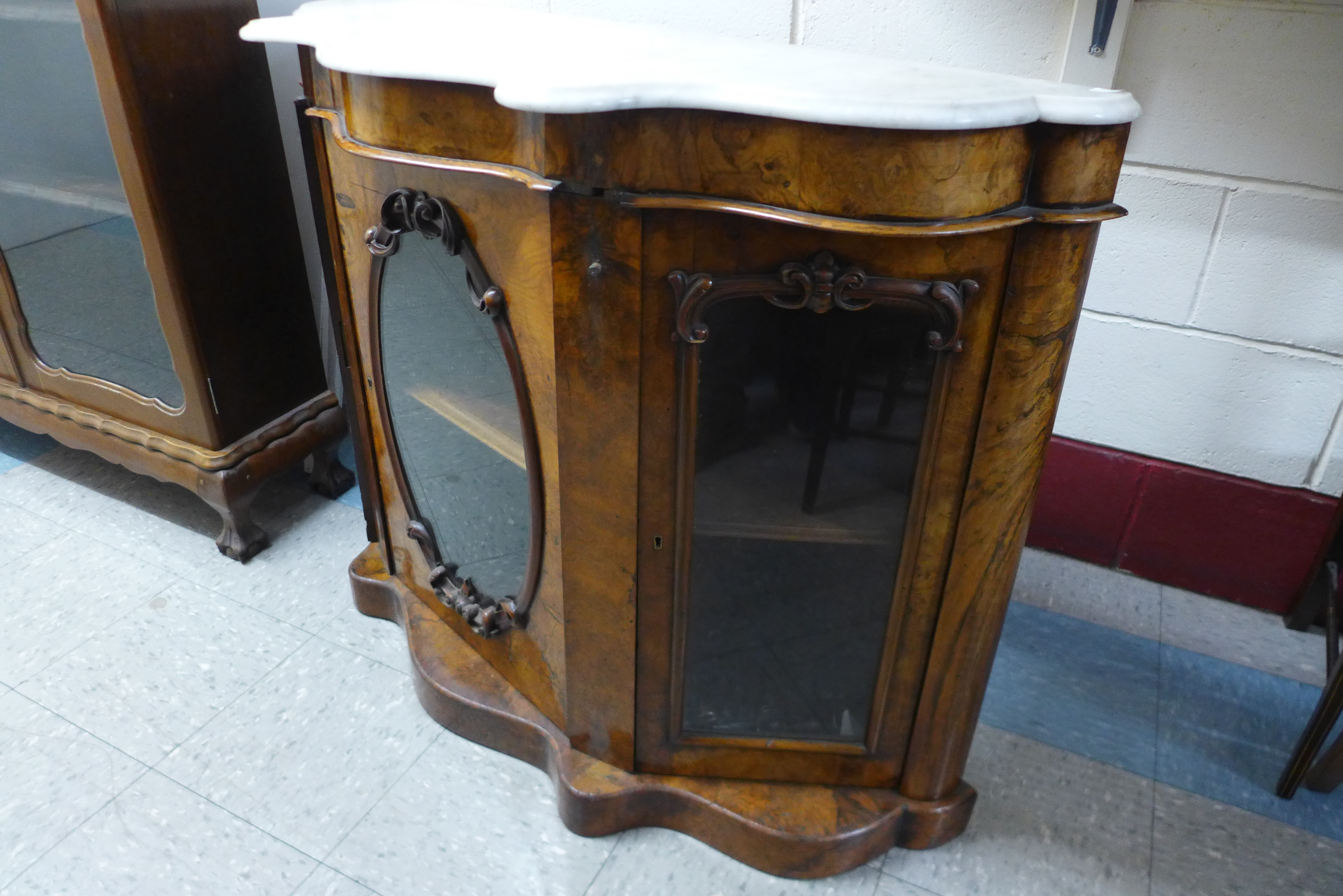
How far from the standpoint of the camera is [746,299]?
947 mm

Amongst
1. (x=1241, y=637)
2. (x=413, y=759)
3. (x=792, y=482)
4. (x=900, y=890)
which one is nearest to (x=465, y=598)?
(x=413, y=759)

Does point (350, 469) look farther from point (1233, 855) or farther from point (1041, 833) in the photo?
point (1233, 855)

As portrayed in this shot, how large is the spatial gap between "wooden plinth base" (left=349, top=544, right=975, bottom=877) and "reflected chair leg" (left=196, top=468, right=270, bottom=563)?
740mm

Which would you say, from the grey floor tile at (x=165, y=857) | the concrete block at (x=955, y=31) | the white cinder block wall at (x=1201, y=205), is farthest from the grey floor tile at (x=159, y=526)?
the concrete block at (x=955, y=31)

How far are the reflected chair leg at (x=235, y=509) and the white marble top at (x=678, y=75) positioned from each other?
909 mm

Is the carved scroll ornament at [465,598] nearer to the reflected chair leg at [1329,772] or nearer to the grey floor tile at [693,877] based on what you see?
the grey floor tile at [693,877]

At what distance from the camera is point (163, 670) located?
1.62 meters

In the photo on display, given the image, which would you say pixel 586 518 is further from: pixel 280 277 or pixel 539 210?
pixel 280 277

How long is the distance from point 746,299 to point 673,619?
447 millimetres

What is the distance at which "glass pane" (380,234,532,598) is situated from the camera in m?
1.21

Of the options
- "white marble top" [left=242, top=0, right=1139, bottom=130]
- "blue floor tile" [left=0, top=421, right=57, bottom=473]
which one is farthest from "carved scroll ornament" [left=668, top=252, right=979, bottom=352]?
"blue floor tile" [left=0, top=421, right=57, bottom=473]

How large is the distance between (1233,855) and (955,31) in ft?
4.46

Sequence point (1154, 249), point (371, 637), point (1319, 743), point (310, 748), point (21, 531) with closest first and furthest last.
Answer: point (1319, 743), point (310, 748), point (1154, 249), point (371, 637), point (21, 531)

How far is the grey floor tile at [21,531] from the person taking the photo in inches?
75.5
